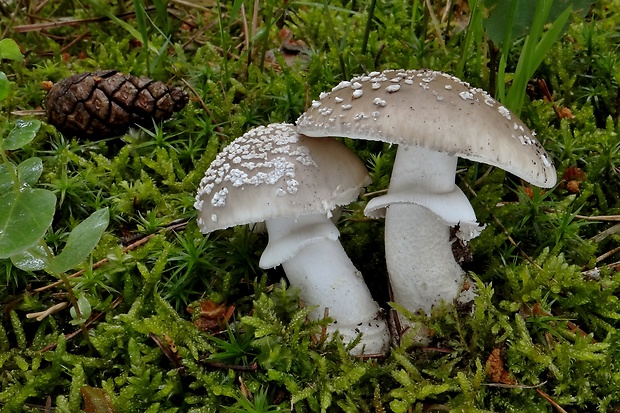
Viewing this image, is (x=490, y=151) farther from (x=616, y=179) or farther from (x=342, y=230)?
(x=616, y=179)

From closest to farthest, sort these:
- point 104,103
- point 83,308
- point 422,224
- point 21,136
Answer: point 21,136 → point 83,308 → point 422,224 → point 104,103

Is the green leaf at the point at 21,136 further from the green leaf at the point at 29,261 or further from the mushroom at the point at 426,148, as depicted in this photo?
the mushroom at the point at 426,148

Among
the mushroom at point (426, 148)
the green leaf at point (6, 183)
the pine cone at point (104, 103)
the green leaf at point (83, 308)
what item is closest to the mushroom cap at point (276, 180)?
the mushroom at point (426, 148)

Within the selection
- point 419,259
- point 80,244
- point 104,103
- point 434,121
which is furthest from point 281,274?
point 104,103

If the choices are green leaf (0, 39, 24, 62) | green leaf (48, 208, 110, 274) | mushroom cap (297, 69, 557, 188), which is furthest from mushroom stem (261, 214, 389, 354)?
green leaf (0, 39, 24, 62)

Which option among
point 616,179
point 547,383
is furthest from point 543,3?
point 547,383

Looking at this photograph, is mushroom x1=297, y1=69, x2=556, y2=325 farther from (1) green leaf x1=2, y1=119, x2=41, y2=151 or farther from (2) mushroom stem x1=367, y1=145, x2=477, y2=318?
(1) green leaf x1=2, y1=119, x2=41, y2=151

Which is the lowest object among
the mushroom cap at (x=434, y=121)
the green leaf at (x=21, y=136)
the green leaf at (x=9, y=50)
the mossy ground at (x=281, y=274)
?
the mossy ground at (x=281, y=274)

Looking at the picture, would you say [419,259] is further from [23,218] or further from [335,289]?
[23,218]
